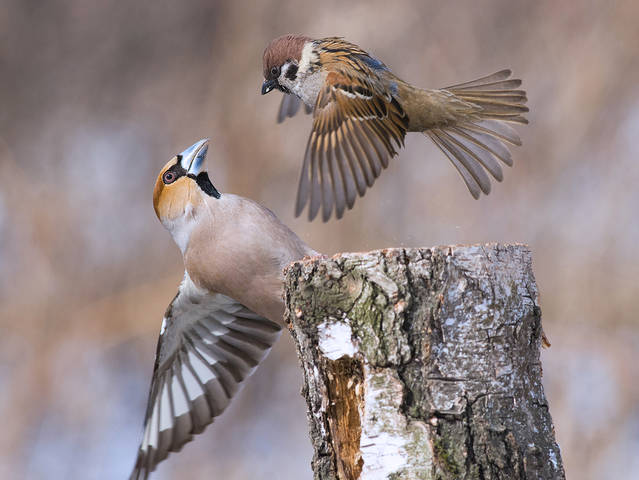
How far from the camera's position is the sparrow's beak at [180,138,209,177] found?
3664 millimetres

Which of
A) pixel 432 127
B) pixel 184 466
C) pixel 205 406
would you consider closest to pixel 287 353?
pixel 184 466

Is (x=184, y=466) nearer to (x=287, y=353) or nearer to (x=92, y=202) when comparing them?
(x=287, y=353)

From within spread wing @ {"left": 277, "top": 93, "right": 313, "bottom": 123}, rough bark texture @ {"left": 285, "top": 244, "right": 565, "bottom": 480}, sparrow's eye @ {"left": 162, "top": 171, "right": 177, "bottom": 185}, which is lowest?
rough bark texture @ {"left": 285, "top": 244, "right": 565, "bottom": 480}

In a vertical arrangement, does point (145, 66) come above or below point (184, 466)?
above

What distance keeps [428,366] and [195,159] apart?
6.40 ft

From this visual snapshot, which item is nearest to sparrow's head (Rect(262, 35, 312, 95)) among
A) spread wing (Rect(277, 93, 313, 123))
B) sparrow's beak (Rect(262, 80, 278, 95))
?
sparrow's beak (Rect(262, 80, 278, 95))

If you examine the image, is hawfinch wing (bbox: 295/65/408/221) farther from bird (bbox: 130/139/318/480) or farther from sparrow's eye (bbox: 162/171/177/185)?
sparrow's eye (bbox: 162/171/177/185)

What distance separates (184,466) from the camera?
6512 millimetres

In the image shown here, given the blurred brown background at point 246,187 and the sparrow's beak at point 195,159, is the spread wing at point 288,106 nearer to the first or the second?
the sparrow's beak at point 195,159

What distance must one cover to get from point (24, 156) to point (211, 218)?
14.0ft

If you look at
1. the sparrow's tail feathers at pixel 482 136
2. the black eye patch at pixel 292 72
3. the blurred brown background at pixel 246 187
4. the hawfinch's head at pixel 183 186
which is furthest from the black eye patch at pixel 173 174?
the blurred brown background at pixel 246 187

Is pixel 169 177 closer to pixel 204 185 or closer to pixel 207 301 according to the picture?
pixel 204 185

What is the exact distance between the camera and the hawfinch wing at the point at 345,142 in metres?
3.43

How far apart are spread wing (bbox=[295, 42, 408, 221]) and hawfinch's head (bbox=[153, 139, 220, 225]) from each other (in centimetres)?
50
